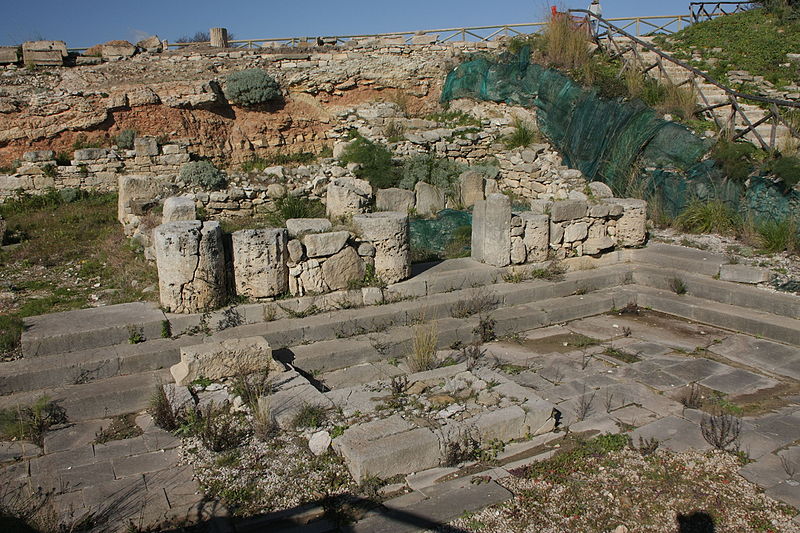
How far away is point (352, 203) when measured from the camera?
1103 cm

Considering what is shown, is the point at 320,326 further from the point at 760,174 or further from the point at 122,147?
the point at 122,147

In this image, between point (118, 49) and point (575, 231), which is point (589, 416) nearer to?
point (575, 231)

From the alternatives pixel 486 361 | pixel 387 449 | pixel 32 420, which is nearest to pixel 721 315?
pixel 486 361

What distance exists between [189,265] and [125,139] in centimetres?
1024

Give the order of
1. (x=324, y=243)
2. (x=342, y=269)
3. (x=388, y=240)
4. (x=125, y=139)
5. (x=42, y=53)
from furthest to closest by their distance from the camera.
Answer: (x=42, y=53), (x=125, y=139), (x=388, y=240), (x=342, y=269), (x=324, y=243)

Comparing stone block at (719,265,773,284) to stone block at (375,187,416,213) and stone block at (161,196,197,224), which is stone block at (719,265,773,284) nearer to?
stone block at (375,187,416,213)

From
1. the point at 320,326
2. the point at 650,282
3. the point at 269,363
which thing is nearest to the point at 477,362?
the point at 320,326

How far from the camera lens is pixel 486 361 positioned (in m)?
6.48

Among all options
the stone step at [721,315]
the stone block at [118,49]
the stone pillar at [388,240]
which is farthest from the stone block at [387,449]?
the stone block at [118,49]

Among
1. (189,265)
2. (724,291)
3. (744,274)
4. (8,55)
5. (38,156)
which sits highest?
(8,55)

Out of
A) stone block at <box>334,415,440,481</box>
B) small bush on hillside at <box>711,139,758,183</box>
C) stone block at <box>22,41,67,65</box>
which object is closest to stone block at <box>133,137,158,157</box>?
stone block at <box>22,41,67,65</box>

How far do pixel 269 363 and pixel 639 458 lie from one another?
127 inches

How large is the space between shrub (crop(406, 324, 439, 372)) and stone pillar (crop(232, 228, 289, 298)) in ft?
5.67

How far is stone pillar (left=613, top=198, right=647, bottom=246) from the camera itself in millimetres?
8906
